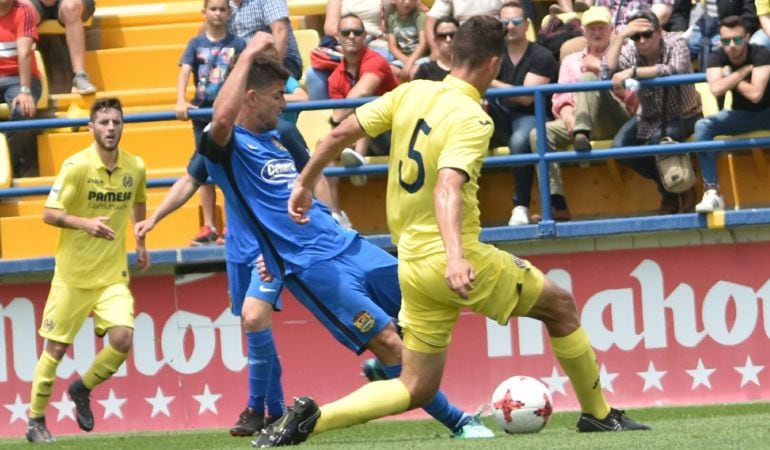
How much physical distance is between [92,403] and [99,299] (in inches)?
63.8

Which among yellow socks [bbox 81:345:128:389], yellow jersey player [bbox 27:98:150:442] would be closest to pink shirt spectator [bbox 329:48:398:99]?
yellow jersey player [bbox 27:98:150:442]

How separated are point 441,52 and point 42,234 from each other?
11.6ft

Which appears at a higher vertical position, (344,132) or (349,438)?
(344,132)

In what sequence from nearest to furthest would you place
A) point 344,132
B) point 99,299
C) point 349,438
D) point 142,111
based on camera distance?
1. point 344,132
2. point 349,438
3. point 99,299
4. point 142,111

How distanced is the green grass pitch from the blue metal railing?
5.83ft

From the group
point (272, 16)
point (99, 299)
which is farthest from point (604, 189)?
point (99, 299)

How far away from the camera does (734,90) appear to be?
11.2 meters

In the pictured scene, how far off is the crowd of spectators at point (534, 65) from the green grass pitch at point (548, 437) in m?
1.56

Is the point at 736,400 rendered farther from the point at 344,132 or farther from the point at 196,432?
the point at 344,132

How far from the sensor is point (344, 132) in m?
7.14

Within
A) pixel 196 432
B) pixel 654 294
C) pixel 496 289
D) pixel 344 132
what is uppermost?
pixel 344 132

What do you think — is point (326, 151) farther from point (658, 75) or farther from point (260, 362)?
point (658, 75)

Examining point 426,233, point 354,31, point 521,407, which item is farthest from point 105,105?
point 426,233

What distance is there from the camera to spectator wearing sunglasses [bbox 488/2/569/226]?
11.9 m
